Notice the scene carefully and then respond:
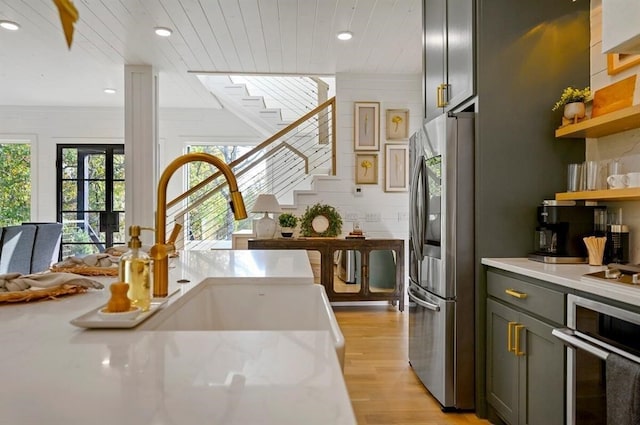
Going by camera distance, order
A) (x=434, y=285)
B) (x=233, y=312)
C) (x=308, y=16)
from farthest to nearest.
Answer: (x=308, y=16), (x=434, y=285), (x=233, y=312)

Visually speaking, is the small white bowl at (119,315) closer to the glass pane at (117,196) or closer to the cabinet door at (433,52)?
the cabinet door at (433,52)

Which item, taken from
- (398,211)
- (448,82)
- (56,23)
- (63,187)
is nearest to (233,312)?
(448,82)

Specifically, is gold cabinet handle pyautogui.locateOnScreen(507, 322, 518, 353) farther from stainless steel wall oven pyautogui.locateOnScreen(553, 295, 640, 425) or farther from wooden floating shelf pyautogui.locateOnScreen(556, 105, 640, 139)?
wooden floating shelf pyautogui.locateOnScreen(556, 105, 640, 139)

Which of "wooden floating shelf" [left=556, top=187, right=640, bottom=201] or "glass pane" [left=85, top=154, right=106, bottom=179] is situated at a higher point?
"glass pane" [left=85, top=154, right=106, bottom=179]

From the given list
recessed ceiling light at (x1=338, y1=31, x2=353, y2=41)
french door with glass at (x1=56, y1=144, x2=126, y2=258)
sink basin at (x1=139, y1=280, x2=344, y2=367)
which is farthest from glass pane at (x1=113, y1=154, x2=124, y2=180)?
sink basin at (x1=139, y1=280, x2=344, y2=367)

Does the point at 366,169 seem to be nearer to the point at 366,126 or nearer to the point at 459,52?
the point at 366,126

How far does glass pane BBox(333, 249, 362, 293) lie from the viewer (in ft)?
15.4

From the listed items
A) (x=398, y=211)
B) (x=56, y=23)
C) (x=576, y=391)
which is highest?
(x=56, y=23)

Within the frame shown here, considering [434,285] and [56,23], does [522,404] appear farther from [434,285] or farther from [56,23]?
[56,23]

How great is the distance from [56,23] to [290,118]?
11.3ft

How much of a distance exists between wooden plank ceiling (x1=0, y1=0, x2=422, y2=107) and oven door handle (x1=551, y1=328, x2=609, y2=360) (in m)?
2.60

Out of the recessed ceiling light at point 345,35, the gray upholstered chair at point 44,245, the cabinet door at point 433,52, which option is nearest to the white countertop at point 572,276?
the cabinet door at point 433,52

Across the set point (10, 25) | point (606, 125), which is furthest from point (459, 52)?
point (10, 25)

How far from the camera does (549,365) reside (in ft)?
5.89
